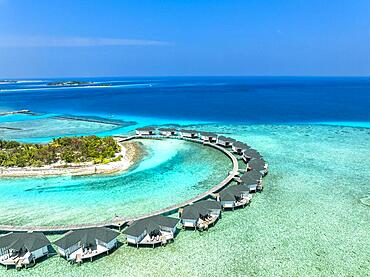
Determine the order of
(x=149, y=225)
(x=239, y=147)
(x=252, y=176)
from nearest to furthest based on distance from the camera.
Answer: (x=149, y=225)
(x=252, y=176)
(x=239, y=147)

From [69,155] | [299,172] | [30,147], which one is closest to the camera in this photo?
[299,172]

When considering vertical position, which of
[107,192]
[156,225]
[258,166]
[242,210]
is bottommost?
[242,210]

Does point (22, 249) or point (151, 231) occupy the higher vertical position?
point (151, 231)

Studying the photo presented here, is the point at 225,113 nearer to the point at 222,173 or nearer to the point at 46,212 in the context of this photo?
the point at 222,173

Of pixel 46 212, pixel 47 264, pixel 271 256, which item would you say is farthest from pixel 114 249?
pixel 271 256

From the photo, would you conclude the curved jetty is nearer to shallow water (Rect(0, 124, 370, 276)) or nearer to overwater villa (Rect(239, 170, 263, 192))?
overwater villa (Rect(239, 170, 263, 192))

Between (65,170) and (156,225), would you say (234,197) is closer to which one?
(156,225)

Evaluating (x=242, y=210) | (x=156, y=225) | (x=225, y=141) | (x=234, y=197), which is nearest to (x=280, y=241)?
(x=242, y=210)

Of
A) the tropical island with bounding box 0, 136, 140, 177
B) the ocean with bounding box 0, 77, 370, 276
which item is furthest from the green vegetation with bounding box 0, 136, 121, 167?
the ocean with bounding box 0, 77, 370, 276
